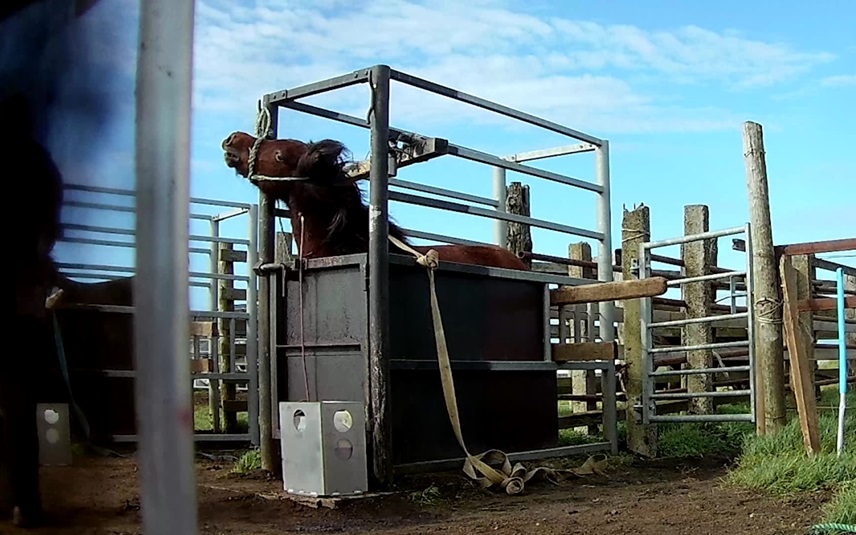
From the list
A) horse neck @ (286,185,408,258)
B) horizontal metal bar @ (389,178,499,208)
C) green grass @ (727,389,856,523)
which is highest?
horizontal metal bar @ (389,178,499,208)

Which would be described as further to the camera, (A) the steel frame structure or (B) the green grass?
(A) the steel frame structure

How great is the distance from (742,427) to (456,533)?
14.4 ft

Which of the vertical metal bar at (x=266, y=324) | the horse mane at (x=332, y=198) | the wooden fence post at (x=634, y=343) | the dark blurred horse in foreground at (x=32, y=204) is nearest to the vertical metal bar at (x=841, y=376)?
the wooden fence post at (x=634, y=343)

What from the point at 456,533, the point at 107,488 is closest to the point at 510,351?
the point at 456,533

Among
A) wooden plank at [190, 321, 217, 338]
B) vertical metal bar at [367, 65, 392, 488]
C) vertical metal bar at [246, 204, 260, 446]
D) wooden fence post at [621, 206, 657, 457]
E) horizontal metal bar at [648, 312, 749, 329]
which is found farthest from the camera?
wooden plank at [190, 321, 217, 338]

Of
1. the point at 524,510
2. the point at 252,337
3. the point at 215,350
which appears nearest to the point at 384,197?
the point at 524,510

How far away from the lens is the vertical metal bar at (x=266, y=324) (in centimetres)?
504

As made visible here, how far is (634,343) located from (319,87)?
10.2 feet

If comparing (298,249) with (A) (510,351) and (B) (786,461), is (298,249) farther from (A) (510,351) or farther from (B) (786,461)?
(B) (786,461)

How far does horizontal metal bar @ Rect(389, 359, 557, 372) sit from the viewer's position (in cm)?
459

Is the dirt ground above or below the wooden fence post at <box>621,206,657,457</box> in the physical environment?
below

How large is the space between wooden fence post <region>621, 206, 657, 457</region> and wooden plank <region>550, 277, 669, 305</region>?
841mm

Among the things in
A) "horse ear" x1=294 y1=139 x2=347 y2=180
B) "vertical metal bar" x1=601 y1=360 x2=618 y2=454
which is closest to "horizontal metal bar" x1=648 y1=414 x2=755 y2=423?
"vertical metal bar" x1=601 y1=360 x2=618 y2=454

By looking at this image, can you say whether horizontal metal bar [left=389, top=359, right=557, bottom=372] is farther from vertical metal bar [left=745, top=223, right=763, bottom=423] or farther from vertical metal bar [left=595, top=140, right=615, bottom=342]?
vertical metal bar [left=745, top=223, right=763, bottom=423]
